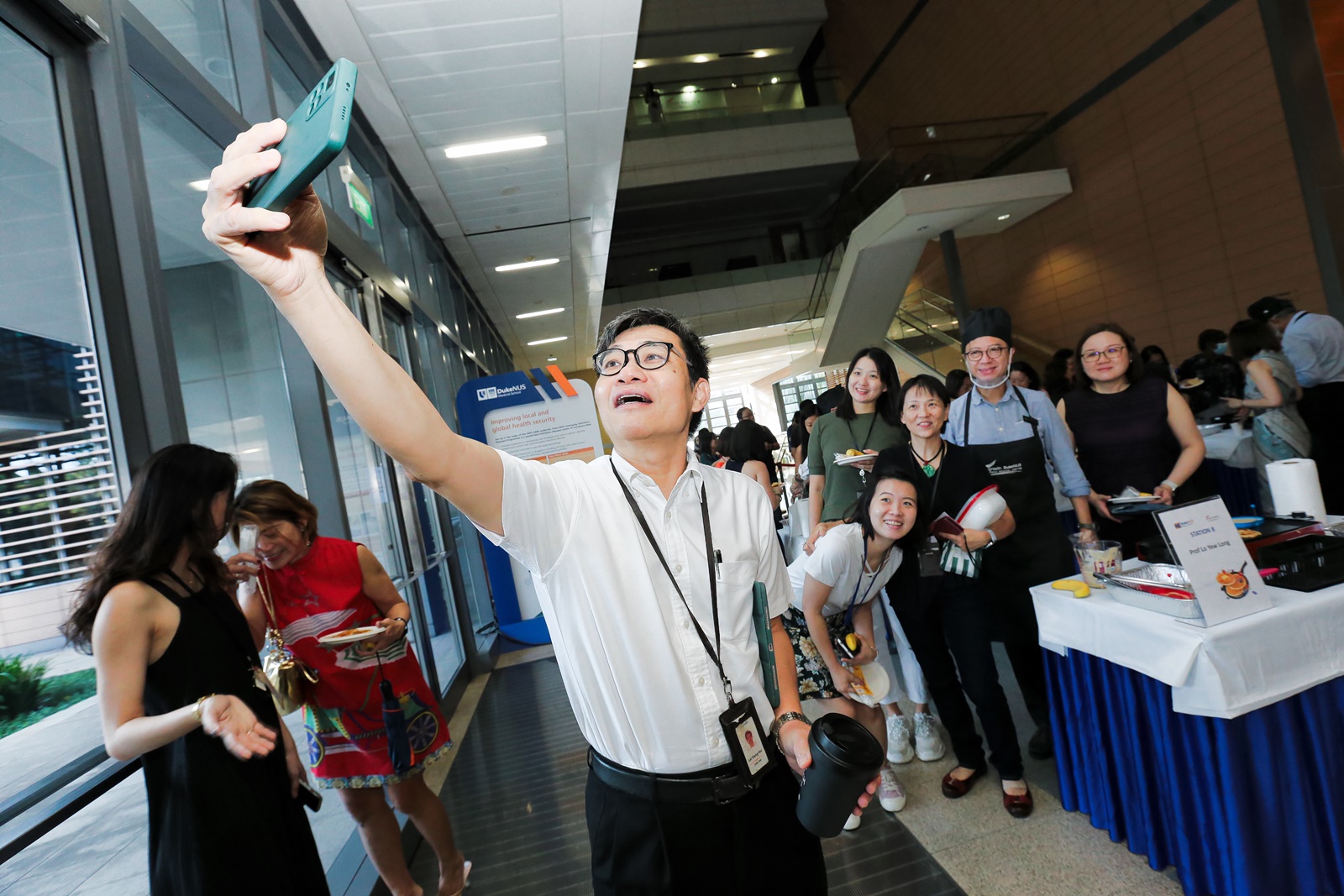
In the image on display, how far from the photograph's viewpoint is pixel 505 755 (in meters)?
4.09

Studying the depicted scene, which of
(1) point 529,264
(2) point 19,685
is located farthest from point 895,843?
(1) point 529,264

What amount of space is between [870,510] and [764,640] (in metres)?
1.38

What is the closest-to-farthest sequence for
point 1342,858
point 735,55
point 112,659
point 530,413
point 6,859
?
point 6,859, point 112,659, point 1342,858, point 530,413, point 735,55

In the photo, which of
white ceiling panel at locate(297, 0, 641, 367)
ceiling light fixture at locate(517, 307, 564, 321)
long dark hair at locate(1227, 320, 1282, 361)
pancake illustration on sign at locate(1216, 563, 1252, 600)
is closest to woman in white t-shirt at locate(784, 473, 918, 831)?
pancake illustration on sign at locate(1216, 563, 1252, 600)

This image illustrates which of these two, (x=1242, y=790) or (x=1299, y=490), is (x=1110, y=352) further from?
(x=1242, y=790)

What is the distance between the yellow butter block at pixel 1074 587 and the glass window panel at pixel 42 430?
2.52 m

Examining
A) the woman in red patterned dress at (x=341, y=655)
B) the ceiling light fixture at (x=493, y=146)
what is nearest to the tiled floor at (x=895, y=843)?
the woman in red patterned dress at (x=341, y=655)

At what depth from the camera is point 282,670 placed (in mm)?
2133

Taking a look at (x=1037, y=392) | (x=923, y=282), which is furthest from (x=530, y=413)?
(x=923, y=282)

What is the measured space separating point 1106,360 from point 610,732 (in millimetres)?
2782

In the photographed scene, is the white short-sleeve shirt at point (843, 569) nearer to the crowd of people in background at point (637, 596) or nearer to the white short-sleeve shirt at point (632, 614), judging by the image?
the crowd of people in background at point (637, 596)

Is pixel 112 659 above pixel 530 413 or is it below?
below

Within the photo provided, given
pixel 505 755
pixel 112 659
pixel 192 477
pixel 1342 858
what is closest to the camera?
pixel 112 659

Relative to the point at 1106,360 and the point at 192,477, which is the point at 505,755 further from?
the point at 1106,360
